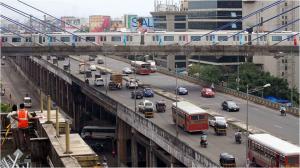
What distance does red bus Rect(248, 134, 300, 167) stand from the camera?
2545cm

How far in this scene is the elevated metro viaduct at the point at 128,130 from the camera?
3284 centimetres

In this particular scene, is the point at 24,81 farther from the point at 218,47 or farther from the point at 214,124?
the point at 214,124

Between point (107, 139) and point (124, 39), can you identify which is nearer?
point (107, 139)

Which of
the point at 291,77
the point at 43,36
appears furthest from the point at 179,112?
the point at 291,77

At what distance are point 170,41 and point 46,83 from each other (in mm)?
43876

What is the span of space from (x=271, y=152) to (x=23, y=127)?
13171 mm

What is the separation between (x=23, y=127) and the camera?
57.8 ft

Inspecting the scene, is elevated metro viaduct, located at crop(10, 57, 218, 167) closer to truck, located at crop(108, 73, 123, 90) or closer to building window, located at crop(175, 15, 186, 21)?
truck, located at crop(108, 73, 123, 90)

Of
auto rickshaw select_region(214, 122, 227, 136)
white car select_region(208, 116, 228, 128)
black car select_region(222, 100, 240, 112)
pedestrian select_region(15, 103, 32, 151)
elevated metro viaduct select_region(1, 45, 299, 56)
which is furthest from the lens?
elevated metro viaduct select_region(1, 45, 299, 56)

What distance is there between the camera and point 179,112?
36812mm

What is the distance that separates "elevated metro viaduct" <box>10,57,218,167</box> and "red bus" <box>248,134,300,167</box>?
2530 millimetres

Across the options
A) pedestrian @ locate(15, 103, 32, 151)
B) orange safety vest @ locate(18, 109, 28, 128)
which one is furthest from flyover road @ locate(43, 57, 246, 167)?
orange safety vest @ locate(18, 109, 28, 128)

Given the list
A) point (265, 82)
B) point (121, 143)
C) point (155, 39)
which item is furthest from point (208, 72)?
point (121, 143)

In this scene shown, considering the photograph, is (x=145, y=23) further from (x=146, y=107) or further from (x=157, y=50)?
(x=146, y=107)
